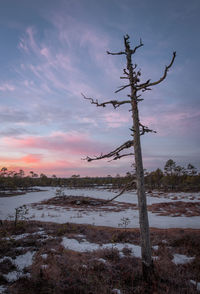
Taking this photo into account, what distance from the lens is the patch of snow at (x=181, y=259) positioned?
7620 millimetres

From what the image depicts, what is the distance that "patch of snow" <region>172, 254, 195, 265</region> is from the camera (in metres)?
7.62

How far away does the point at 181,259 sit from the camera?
791cm

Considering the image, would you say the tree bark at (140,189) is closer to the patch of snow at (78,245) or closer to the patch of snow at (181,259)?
the patch of snow at (181,259)

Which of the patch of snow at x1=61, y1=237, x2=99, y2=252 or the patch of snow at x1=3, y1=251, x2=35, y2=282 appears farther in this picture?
the patch of snow at x1=61, y1=237, x2=99, y2=252

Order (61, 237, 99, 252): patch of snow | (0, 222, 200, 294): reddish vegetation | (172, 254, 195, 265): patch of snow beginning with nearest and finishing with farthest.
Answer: (0, 222, 200, 294): reddish vegetation, (172, 254, 195, 265): patch of snow, (61, 237, 99, 252): patch of snow

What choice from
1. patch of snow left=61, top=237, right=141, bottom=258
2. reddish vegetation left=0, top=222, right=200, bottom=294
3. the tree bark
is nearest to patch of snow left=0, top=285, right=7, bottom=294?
Answer: reddish vegetation left=0, top=222, right=200, bottom=294

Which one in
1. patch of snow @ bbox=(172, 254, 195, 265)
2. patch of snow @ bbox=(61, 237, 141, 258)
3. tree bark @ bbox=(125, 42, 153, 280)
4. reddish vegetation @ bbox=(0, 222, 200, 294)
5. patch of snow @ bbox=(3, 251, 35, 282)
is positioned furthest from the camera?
patch of snow @ bbox=(61, 237, 141, 258)

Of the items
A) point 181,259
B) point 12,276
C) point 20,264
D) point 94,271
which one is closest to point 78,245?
point 20,264

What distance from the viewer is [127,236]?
472 inches

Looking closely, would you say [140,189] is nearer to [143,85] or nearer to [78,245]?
[143,85]

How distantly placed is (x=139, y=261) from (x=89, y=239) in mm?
4924

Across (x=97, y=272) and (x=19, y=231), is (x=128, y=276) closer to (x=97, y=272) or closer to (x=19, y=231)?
(x=97, y=272)

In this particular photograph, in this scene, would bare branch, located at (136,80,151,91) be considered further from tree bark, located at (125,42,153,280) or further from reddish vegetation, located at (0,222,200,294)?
reddish vegetation, located at (0,222,200,294)

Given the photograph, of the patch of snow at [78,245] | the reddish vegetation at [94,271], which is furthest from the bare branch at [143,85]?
the patch of snow at [78,245]
